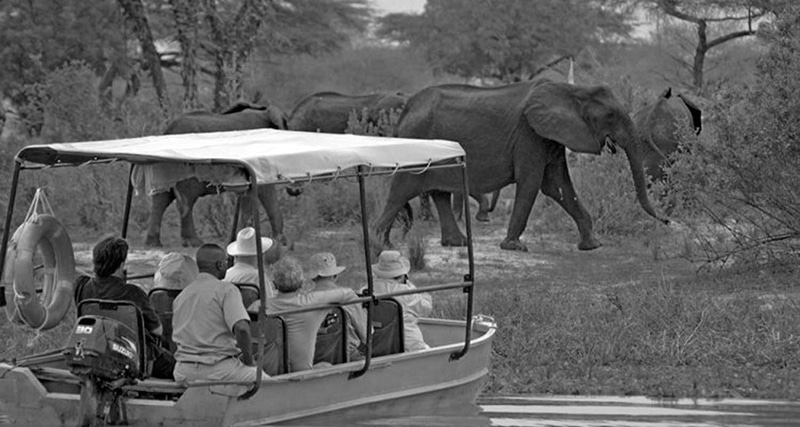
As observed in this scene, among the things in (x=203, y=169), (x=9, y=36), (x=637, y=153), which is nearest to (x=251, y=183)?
(x=203, y=169)

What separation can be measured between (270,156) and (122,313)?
1.29 meters

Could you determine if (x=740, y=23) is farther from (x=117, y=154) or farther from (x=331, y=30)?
(x=117, y=154)

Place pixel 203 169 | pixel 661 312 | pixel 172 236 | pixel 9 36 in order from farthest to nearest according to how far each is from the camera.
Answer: pixel 9 36 → pixel 172 236 → pixel 661 312 → pixel 203 169

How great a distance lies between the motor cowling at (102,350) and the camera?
904 cm

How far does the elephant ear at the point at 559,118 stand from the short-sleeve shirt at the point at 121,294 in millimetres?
9491

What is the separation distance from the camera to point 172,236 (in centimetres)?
2159

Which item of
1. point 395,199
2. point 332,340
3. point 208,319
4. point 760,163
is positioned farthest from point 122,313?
point 395,199

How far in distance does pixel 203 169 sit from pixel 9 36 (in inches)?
1039

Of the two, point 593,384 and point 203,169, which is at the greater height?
point 203,169

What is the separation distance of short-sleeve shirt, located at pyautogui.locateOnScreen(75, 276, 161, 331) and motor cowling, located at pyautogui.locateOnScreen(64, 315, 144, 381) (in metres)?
0.43

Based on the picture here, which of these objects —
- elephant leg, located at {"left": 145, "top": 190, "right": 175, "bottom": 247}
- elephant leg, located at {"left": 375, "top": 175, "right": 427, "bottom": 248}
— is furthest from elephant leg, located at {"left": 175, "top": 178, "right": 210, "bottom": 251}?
elephant leg, located at {"left": 375, "top": 175, "right": 427, "bottom": 248}

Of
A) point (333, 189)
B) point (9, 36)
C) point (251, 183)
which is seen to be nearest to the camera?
point (251, 183)

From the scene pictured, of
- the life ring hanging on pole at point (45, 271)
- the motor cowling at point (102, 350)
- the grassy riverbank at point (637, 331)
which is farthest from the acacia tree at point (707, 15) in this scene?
the motor cowling at point (102, 350)

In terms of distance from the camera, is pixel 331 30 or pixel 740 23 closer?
pixel 740 23
